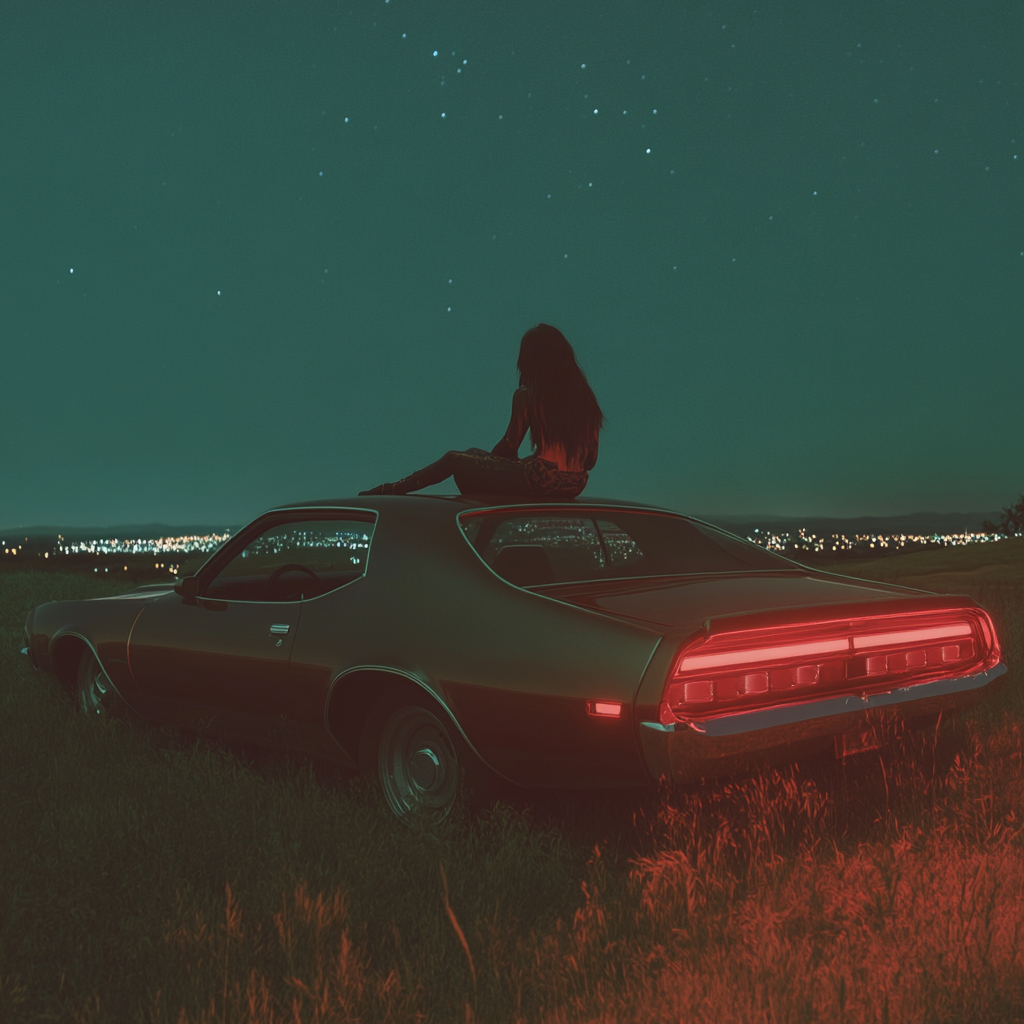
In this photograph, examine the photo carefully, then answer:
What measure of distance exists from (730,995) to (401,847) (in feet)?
4.75

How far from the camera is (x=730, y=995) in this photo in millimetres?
2381

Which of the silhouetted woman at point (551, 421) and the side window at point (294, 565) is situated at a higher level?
the silhouetted woman at point (551, 421)

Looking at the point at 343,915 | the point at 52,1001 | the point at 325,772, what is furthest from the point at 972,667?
the point at 52,1001

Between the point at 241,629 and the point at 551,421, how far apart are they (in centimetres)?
202

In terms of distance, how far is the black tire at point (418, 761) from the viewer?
3621mm

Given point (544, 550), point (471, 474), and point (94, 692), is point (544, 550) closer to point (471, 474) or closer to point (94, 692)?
point (471, 474)

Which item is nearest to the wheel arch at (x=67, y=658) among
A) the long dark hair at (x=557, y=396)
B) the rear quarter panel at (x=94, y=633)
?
the rear quarter panel at (x=94, y=633)

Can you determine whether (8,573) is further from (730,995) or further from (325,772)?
(730,995)

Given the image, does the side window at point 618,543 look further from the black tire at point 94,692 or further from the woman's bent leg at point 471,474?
the black tire at point 94,692

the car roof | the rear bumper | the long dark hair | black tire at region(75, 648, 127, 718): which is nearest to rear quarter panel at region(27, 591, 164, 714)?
black tire at region(75, 648, 127, 718)

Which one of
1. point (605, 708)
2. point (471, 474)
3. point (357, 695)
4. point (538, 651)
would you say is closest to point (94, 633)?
point (357, 695)

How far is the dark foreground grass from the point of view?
247 cm

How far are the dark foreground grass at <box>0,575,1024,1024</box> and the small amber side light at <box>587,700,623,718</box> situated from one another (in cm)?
51

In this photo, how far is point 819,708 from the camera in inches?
133
